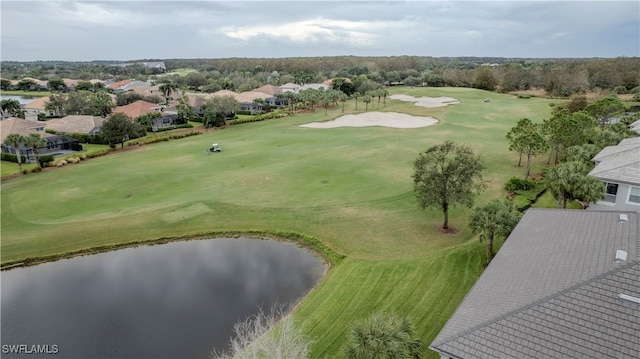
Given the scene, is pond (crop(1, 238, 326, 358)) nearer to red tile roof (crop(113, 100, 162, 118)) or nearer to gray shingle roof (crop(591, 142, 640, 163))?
gray shingle roof (crop(591, 142, 640, 163))

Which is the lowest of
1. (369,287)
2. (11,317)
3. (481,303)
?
(11,317)

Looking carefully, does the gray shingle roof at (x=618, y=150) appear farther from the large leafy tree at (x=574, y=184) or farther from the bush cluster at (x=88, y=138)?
the bush cluster at (x=88, y=138)

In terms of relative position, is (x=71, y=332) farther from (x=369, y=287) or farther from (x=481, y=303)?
(x=481, y=303)

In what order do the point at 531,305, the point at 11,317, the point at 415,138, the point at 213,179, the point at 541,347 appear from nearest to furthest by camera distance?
the point at 541,347, the point at 531,305, the point at 11,317, the point at 213,179, the point at 415,138

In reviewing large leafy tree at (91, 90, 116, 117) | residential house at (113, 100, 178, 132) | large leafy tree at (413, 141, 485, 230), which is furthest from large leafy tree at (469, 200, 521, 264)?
large leafy tree at (91, 90, 116, 117)

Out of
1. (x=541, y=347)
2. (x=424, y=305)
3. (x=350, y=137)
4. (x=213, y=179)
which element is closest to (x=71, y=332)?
(x=424, y=305)

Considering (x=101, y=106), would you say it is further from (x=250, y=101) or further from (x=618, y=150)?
(x=618, y=150)
